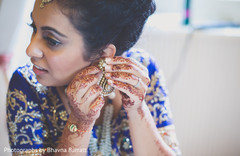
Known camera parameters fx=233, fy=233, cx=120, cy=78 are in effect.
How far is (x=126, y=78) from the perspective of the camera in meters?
0.78

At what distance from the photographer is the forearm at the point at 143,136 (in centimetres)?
91

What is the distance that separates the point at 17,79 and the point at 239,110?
4.76 ft

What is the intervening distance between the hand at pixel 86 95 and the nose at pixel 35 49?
15 cm

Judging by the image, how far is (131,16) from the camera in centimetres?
79

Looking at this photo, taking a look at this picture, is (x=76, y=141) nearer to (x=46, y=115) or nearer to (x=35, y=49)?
(x=46, y=115)

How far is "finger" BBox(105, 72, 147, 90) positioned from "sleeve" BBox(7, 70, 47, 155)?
13.3 inches

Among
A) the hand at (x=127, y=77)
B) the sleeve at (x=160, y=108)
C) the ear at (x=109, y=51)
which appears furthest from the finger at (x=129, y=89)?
the sleeve at (x=160, y=108)

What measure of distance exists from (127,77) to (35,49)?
1.04 feet

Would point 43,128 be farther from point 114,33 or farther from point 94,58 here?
point 114,33

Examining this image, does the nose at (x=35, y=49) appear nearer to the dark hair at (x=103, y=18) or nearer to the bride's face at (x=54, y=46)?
the bride's face at (x=54, y=46)

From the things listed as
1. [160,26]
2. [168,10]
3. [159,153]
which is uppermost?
[168,10]

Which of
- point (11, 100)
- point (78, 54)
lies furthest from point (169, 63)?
point (11, 100)

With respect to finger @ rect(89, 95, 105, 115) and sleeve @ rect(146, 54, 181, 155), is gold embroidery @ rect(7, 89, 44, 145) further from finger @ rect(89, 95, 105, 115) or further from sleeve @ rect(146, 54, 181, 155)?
sleeve @ rect(146, 54, 181, 155)

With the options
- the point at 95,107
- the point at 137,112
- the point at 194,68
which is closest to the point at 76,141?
the point at 95,107
